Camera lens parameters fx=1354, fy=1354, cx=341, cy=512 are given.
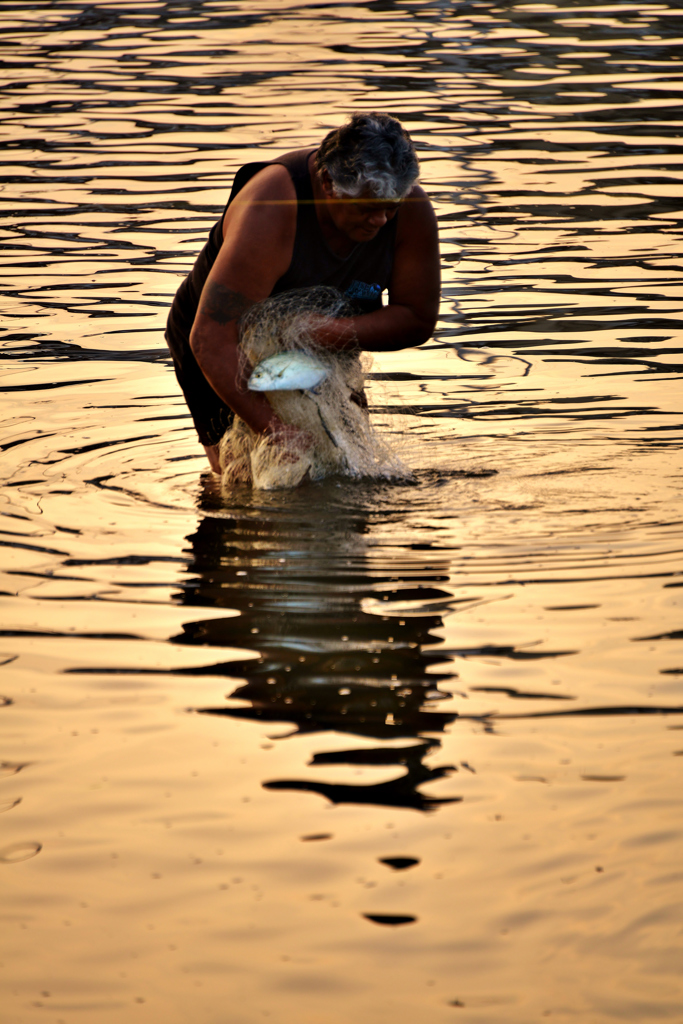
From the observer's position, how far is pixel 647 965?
2.42m

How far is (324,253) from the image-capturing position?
4977mm

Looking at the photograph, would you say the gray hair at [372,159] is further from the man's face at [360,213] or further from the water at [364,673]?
the water at [364,673]

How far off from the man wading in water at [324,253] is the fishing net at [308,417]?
1.9 inches

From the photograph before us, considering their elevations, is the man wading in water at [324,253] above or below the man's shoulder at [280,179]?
below

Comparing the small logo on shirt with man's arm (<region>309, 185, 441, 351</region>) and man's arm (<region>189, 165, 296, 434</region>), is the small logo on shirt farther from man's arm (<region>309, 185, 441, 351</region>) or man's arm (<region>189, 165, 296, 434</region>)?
→ man's arm (<region>189, 165, 296, 434</region>)

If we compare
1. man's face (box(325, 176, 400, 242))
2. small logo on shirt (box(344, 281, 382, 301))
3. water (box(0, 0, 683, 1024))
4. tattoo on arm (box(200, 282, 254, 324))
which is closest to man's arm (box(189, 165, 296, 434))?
tattoo on arm (box(200, 282, 254, 324))

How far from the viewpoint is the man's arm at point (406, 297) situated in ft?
16.4

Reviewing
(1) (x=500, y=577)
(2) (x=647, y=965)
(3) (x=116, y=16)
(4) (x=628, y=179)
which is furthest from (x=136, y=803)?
(3) (x=116, y=16)

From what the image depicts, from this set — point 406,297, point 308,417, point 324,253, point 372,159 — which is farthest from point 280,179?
point 308,417

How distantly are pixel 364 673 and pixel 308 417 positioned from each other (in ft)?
6.15

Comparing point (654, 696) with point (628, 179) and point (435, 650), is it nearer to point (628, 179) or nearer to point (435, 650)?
point (435, 650)

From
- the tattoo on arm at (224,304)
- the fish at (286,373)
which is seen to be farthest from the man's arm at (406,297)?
the tattoo on arm at (224,304)

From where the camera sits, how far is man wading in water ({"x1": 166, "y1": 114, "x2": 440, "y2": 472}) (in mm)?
4609

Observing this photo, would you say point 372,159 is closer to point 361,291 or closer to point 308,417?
point 361,291
